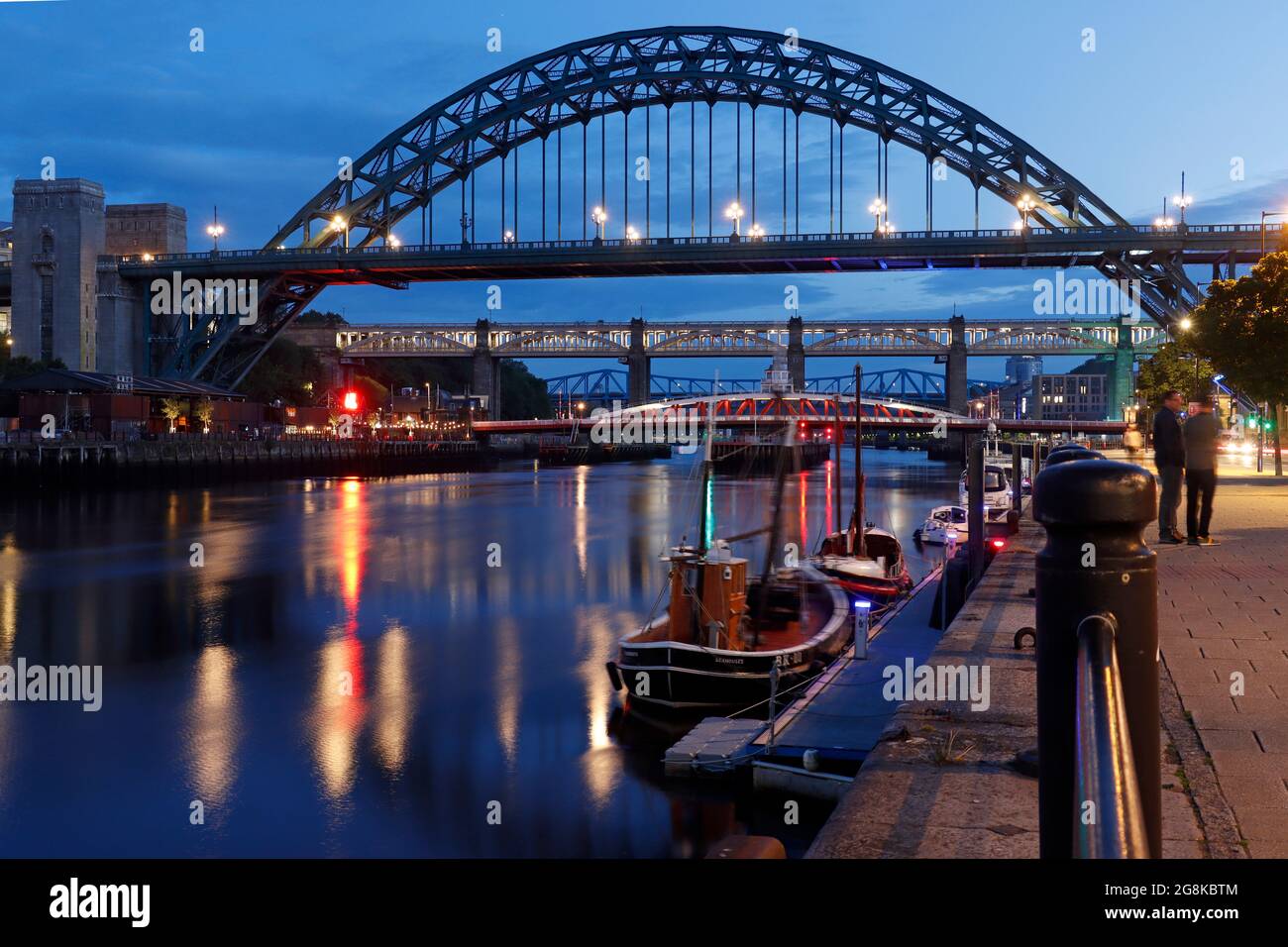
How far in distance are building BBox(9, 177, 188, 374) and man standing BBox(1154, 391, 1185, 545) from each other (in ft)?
221

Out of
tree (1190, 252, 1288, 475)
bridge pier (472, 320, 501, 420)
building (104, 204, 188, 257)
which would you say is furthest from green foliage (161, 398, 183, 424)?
tree (1190, 252, 1288, 475)

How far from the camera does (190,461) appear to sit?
6919 centimetres

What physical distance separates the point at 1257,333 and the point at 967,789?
93.4 ft

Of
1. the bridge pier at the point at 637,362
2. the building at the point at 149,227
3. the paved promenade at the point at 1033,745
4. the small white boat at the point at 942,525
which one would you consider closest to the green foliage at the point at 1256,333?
the small white boat at the point at 942,525

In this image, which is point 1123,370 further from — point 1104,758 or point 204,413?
point 1104,758

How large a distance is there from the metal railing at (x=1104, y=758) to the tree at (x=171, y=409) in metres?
77.8

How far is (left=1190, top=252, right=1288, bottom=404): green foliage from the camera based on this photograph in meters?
29.1

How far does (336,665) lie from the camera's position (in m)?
21.8

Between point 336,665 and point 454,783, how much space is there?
820cm

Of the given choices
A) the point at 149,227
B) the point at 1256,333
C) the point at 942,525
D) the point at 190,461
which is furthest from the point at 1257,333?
the point at 149,227

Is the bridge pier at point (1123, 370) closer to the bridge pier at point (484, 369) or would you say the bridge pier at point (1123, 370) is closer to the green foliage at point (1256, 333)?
the bridge pier at point (484, 369)

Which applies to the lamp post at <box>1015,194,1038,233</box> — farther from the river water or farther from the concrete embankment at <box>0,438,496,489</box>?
the concrete embankment at <box>0,438,496,489</box>
